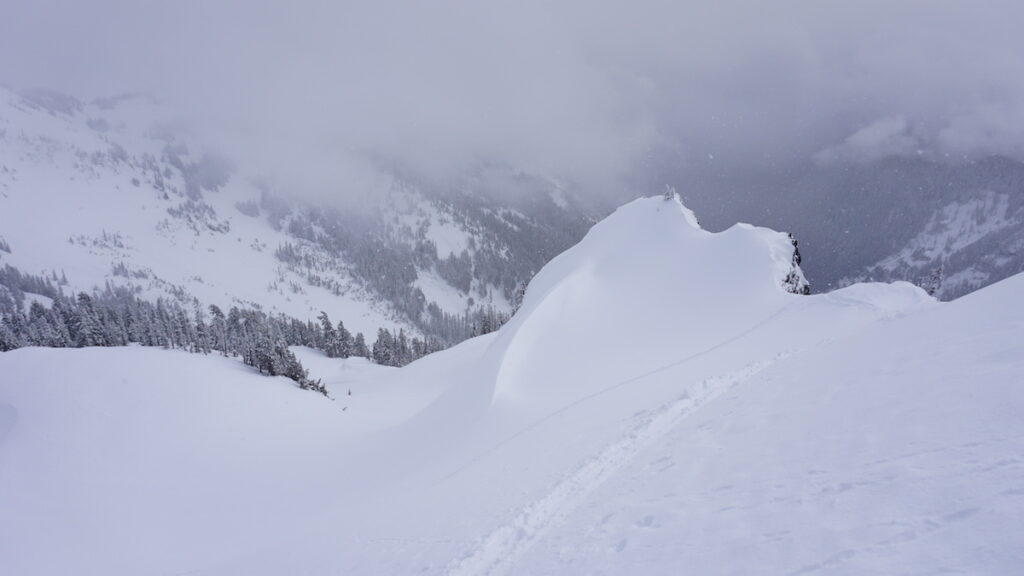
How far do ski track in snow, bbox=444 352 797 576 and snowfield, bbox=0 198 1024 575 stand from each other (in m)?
0.09

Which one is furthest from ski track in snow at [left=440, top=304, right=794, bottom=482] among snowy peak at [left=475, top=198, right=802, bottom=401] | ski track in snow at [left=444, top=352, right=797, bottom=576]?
ski track in snow at [left=444, top=352, right=797, bottom=576]

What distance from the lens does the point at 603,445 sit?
1363 cm

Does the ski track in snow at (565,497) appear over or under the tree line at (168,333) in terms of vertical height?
under

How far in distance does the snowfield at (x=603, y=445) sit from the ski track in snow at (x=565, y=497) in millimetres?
95

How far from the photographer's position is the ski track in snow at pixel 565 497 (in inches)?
366

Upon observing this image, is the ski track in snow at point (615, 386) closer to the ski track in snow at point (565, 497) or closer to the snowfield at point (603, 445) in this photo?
the snowfield at point (603, 445)

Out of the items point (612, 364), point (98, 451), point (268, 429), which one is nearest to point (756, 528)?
point (612, 364)

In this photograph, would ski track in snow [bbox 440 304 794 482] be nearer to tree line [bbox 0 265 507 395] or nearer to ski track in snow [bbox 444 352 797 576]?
ski track in snow [bbox 444 352 797 576]

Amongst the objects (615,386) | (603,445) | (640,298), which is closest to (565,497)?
(603,445)

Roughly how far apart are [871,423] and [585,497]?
622cm

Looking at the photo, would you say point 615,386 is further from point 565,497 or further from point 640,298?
point 640,298

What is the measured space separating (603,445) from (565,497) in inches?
125

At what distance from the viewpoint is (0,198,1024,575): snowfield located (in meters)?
5.78

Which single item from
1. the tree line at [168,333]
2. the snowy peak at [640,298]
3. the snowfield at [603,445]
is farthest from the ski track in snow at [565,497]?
the tree line at [168,333]
